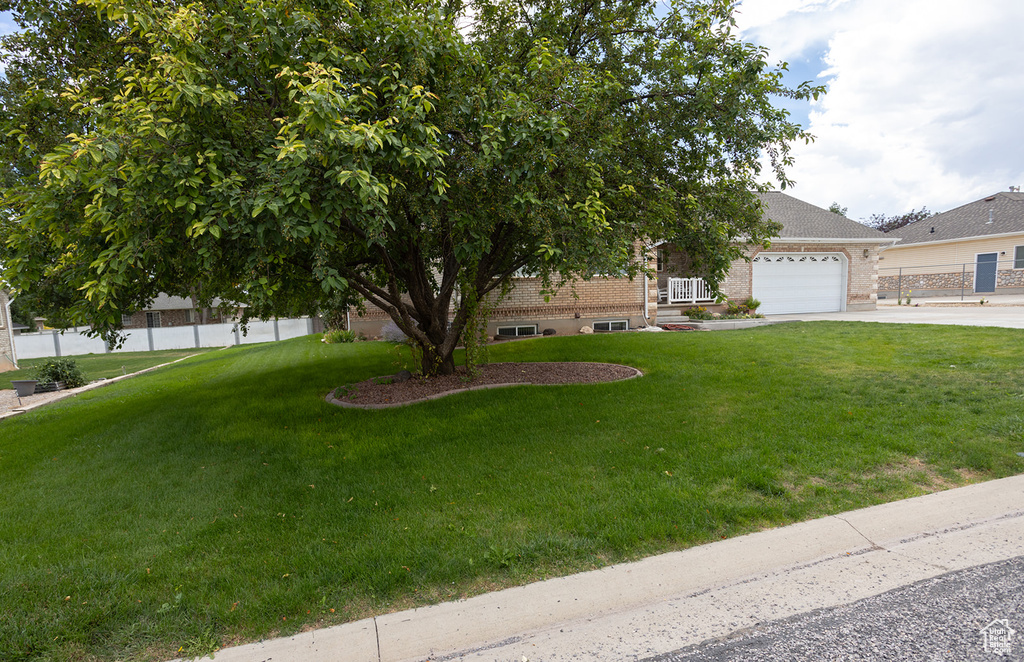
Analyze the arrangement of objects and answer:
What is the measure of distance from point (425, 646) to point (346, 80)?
16.1 ft

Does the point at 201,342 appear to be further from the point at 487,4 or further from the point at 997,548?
the point at 997,548

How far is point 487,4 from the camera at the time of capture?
23.4ft

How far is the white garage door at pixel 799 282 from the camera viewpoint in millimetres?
20266

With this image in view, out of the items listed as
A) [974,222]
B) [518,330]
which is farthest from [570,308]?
[974,222]

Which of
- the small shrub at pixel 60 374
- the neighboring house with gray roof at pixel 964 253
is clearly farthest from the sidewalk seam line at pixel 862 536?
the neighboring house with gray roof at pixel 964 253

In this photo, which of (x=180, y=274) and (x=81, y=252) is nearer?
(x=81, y=252)

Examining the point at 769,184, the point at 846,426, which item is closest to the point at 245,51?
the point at 769,184

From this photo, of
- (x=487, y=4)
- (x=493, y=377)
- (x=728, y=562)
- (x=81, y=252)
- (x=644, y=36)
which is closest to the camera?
(x=728, y=562)

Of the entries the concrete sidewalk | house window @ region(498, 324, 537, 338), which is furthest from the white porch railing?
the concrete sidewalk

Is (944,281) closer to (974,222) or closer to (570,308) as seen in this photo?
(974,222)

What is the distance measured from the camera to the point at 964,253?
2869 cm

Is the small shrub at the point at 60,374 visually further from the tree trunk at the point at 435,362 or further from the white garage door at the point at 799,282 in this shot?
the white garage door at the point at 799,282

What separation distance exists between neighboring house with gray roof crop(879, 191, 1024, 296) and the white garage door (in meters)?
8.77

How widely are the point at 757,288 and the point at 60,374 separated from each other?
73.9 ft
